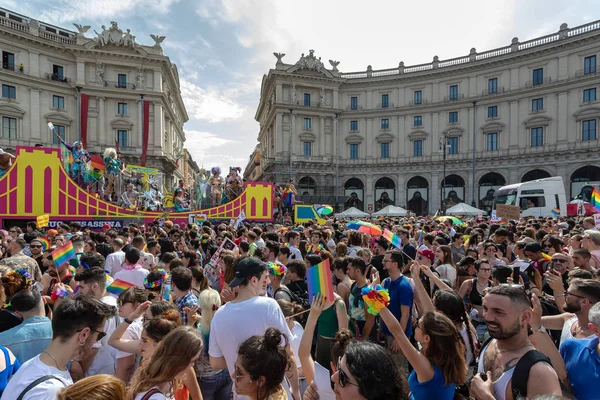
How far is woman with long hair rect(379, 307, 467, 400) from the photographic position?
99.2 inches

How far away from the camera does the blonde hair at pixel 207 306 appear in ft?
12.5

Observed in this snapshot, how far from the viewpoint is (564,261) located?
5.14 metres

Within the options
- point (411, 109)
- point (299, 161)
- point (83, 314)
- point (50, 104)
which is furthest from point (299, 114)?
point (83, 314)

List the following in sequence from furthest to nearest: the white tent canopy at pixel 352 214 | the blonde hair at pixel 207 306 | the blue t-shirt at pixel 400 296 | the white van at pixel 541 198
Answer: the white tent canopy at pixel 352 214 < the white van at pixel 541 198 < the blue t-shirt at pixel 400 296 < the blonde hair at pixel 207 306

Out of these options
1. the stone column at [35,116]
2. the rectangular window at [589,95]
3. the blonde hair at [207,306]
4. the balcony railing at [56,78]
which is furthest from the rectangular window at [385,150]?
the blonde hair at [207,306]

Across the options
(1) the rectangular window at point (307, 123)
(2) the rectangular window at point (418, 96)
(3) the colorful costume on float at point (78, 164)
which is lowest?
(3) the colorful costume on float at point (78, 164)

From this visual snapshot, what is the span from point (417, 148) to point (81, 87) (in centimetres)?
4113

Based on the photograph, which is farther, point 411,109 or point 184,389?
point 411,109

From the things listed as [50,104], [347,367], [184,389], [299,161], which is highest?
[50,104]

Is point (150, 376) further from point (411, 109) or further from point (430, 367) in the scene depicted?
point (411, 109)

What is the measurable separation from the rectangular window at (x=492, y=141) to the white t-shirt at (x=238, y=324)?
46.3 metres

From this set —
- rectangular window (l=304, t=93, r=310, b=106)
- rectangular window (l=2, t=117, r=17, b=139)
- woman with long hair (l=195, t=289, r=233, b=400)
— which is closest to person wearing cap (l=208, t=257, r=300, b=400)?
woman with long hair (l=195, t=289, r=233, b=400)

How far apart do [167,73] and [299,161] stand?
20.3 m

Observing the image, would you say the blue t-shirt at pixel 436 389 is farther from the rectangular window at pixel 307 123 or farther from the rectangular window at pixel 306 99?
the rectangular window at pixel 306 99
